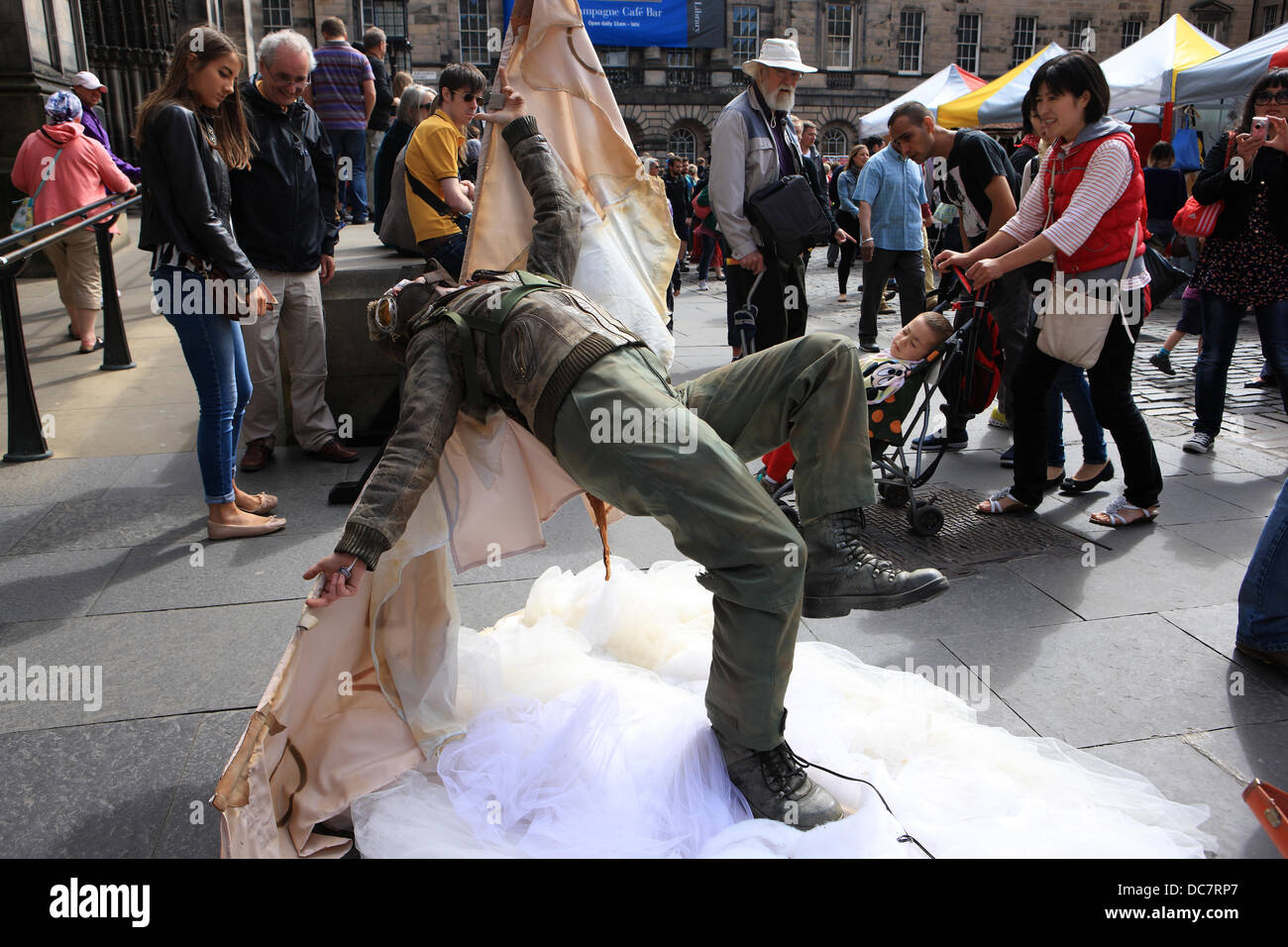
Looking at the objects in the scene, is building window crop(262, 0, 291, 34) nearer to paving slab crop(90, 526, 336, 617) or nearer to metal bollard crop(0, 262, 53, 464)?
metal bollard crop(0, 262, 53, 464)

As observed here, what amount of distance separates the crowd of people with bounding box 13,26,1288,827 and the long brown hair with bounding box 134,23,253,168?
1cm

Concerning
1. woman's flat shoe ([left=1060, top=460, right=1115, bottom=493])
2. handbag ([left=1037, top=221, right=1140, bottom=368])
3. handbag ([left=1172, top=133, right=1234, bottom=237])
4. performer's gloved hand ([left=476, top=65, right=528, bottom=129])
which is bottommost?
woman's flat shoe ([left=1060, top=460, right=1115, bottom=493])

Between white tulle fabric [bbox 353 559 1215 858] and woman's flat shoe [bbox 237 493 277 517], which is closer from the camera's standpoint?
white tulle fabric [bbox 353 559 1215 858]

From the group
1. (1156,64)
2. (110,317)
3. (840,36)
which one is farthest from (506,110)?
(840,36)

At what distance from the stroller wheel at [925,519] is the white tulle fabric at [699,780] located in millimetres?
1573

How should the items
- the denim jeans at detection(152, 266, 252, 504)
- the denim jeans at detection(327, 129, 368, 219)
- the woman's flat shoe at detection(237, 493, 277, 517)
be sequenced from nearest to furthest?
the denim jeans at detection(152, 266, 252, 504), the woman's flat shoe at detection(237, 493, 277, 517), the denim jeans at detection(327, 129, 368, 219)

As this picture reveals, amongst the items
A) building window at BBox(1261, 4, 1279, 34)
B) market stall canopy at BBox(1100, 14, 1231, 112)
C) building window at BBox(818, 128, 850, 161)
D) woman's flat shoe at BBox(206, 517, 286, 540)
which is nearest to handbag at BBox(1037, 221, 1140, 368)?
woman's flat shoe at BBox(206, 517, 286, 540)

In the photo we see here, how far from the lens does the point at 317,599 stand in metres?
2.38

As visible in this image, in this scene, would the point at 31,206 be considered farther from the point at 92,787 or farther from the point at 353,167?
the point at 92,787

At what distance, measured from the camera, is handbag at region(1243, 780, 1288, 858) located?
92.6 inches

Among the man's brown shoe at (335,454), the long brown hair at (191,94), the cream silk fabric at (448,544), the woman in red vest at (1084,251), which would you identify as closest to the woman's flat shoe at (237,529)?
the man's brown shoe at (335,454)

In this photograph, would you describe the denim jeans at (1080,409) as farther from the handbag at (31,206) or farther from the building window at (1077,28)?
the building window at (1077,28)

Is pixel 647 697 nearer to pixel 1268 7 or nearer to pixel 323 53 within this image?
pixel 323 53

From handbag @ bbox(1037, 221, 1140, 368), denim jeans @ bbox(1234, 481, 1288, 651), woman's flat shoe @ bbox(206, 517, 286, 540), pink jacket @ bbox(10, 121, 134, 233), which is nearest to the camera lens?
A: denim jeans @ bbox(1234, 481, 1288, 651)
